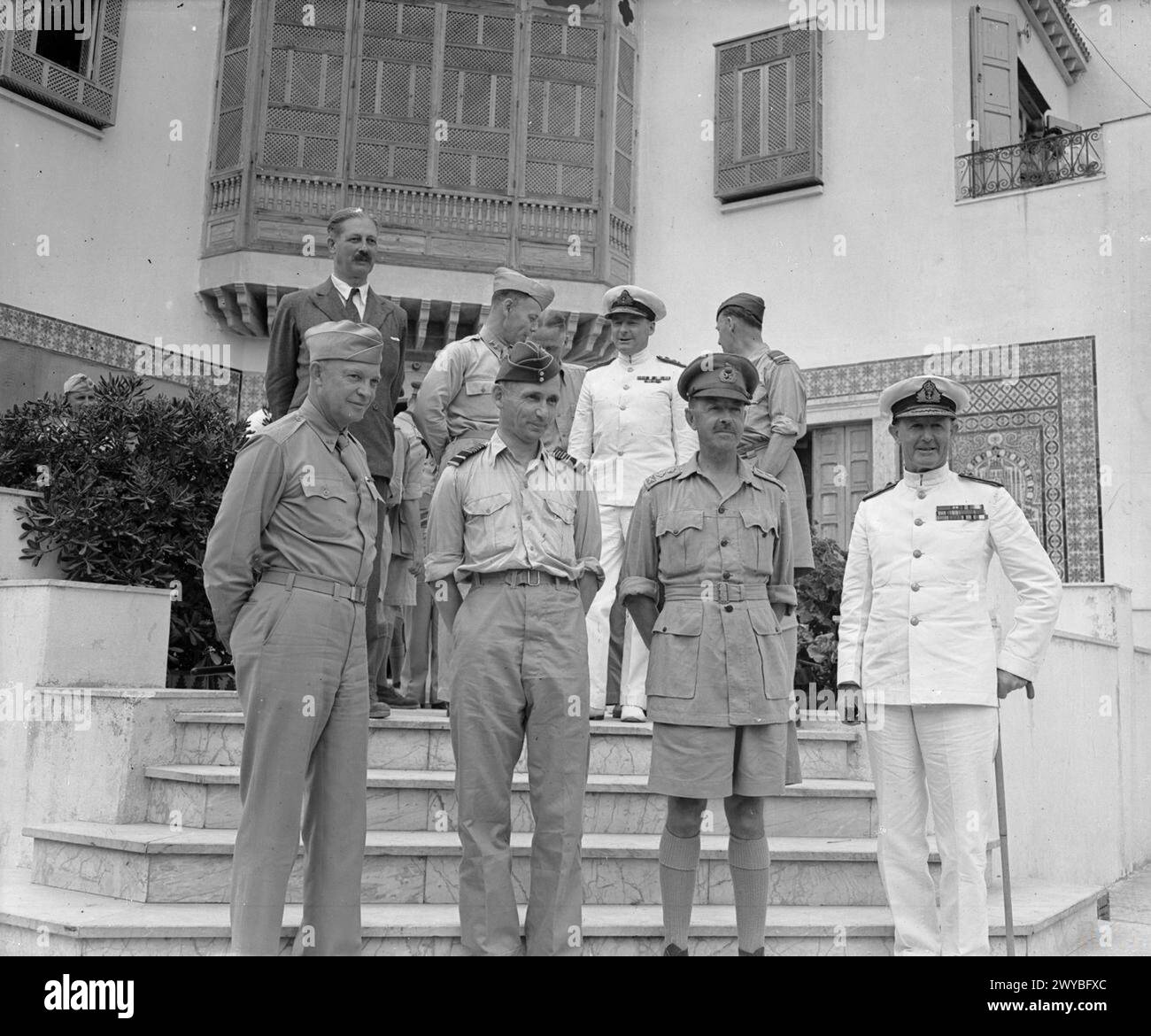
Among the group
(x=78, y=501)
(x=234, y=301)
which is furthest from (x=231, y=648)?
(x=234, y=301)

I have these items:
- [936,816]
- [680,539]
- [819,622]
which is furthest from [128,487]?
[936,816]

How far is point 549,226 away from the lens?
40.7 feet

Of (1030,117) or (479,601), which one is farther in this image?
(1030,117)

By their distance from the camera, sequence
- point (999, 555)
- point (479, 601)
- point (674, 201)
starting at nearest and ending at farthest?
point (479, 601) < point (999, 555) < point (674, 201)

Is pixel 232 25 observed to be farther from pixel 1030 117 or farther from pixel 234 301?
pixel 1030 117

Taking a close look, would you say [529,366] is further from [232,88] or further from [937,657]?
[232,88]

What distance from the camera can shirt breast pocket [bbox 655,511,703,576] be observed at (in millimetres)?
3971

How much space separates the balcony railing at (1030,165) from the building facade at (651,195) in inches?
1.0

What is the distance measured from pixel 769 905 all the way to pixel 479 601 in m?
1.70

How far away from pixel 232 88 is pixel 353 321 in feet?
28.7

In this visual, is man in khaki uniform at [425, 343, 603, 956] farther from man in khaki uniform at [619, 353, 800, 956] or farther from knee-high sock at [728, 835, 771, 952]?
knee-high sock at [728, 835, 771, 952]

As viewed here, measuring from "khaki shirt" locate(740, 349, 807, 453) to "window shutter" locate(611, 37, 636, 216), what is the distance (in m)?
7.84

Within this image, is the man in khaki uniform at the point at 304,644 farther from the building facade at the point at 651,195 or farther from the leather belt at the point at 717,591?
the building facade at the point at 651,195
